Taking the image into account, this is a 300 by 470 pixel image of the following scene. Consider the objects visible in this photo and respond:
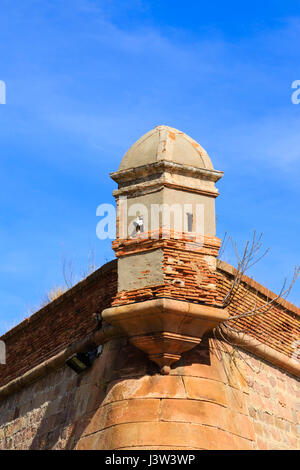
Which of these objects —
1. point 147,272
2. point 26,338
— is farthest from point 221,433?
point 26,338

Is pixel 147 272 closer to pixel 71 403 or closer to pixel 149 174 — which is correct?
pixel 149 174

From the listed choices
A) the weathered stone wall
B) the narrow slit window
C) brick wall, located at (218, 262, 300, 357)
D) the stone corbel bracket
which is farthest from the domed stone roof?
the weathered stone wall

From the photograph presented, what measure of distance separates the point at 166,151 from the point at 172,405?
2953 mm

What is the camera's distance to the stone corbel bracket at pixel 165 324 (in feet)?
30.3

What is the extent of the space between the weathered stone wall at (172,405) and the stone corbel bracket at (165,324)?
180 millimetres

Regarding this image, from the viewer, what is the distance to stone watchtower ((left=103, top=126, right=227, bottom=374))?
30.8 ft

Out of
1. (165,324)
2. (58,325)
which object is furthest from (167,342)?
(58,325)

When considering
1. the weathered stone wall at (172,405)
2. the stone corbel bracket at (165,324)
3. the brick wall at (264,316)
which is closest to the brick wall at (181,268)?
the stone corbel bracket at (165,324)

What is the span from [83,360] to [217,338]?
170 centimetres

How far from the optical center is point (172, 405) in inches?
362

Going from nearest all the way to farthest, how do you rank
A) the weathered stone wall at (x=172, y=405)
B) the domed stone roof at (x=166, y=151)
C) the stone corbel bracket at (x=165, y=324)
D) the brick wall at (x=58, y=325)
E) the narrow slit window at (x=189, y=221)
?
the weathered stone wall at (x=172, y=405), the stone corbel bracket at (x=165, y=324), the narrow slit window at (x=189, y=221), the domed stone roof at (x=166, y=151), the brick wall at (x=58, y=325)

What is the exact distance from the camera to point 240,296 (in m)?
10.8

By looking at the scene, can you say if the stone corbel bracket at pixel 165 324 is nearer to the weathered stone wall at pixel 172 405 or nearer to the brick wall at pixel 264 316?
the weathered stone wall at pixel 172 405
